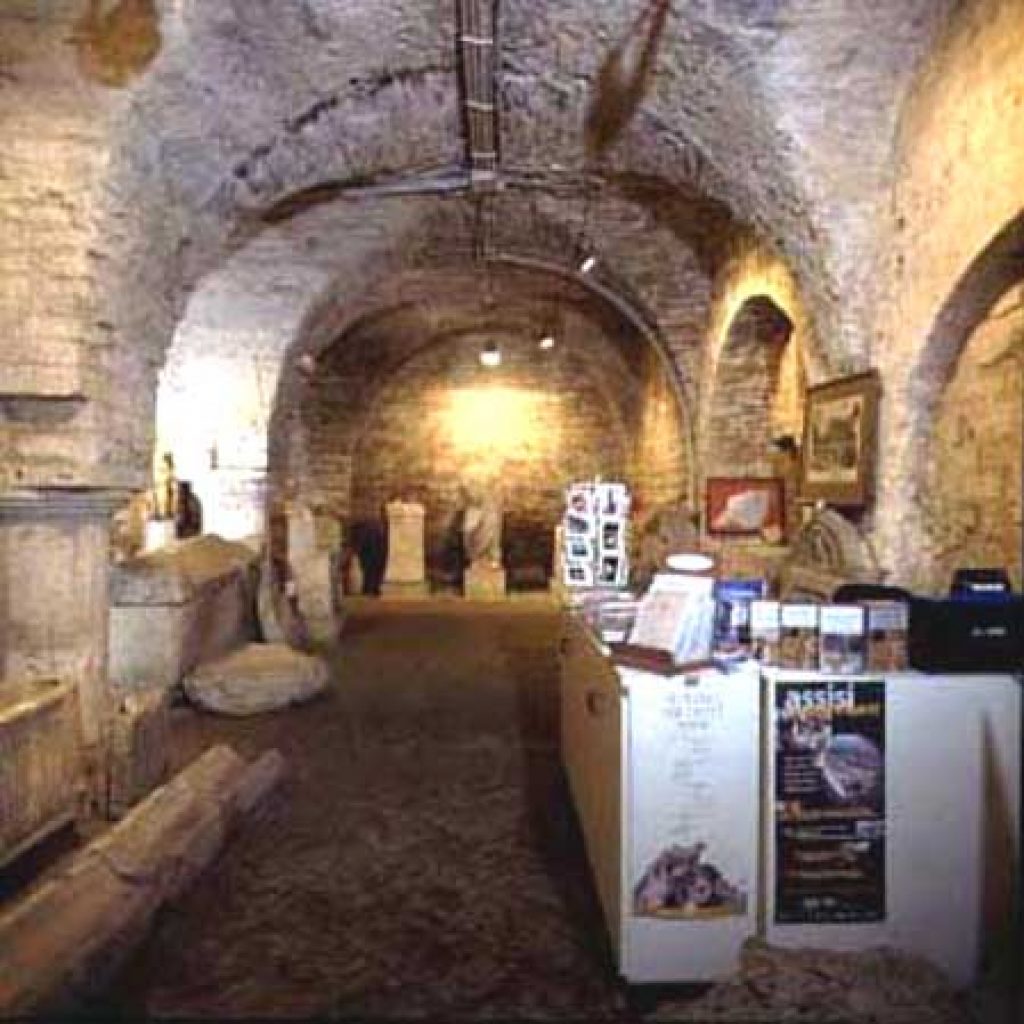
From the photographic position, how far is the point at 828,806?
9.10ft

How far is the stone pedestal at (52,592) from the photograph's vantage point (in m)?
4.71

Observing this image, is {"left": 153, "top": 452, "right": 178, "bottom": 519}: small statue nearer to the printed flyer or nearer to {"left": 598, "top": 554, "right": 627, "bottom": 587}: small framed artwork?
{"left": 598, "top": 554, "right": 627, "bottom": 587}: small framed artwork

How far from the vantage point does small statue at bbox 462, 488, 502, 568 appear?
45.8 feet

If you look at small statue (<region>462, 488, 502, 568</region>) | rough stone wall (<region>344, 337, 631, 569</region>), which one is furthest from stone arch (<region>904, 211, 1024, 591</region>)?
rough stone wall (<region>344, 337, 631, 569</region>)

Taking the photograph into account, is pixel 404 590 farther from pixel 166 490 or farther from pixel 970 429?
pixel 970 429

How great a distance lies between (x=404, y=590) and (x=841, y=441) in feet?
29.2

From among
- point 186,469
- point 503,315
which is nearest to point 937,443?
point 186,469

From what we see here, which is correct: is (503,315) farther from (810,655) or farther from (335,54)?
(810,655)

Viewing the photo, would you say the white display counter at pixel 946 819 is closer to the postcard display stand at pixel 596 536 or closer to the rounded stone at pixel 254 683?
the postcard display stand at pixel 596 536

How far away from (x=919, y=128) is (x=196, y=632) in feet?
16.7

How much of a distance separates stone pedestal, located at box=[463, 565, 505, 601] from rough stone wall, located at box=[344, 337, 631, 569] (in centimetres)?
176

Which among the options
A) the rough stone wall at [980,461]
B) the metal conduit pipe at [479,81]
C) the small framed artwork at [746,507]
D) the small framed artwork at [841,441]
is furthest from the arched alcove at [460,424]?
the rough stone wall at [980,461]

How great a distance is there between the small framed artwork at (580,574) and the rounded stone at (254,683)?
2443mm

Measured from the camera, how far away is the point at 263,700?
6531 millimetres
